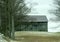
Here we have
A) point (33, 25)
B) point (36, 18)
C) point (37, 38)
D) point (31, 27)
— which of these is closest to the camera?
point (37, 38)

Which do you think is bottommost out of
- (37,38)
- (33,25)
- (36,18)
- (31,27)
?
(31,27)

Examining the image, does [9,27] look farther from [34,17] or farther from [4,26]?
[34,17]

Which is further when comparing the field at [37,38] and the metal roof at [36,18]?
the metal roof at [36,18]

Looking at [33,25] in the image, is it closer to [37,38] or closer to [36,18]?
[36,18]

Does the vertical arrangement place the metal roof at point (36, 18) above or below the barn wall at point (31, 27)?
above

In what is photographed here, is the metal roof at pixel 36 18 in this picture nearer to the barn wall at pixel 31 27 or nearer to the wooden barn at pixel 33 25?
the wooden barn at pixel 33 25

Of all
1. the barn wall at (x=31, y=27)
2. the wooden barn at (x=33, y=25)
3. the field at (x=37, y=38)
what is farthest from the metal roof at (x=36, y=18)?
the field at (x=37, y=38)

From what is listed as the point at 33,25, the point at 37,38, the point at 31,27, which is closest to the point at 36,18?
the point at 33,25

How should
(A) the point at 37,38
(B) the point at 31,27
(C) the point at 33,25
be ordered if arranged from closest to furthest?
1. (A) the point at 37,38
2. (B) the point at 31,27
3. (C) the point at 33,25

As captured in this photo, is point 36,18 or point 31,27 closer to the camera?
point 31,27

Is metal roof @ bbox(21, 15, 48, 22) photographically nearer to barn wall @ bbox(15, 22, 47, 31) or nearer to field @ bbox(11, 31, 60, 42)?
barn wall @ bbox(15, 22, 47, 31)

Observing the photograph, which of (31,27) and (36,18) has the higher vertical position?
(36,18)

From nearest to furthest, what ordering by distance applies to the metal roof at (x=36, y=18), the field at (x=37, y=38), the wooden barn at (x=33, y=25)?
the field at (x=37, y=38) < the wooden barn at (x=33, y=25) < the metal roof at (x=36, y=18)

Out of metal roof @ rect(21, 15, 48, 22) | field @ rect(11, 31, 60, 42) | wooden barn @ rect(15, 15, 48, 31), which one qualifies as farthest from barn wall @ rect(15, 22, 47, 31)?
field @ rect(11, 31, 60, 42)
